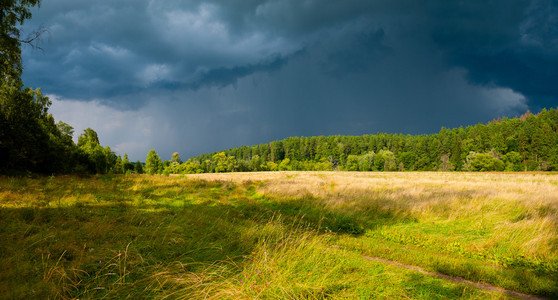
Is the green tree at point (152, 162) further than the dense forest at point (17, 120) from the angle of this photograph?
Yes

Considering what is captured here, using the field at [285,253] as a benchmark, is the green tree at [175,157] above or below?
above

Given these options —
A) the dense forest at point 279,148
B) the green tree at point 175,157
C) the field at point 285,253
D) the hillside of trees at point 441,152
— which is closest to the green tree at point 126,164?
the dense forest at point 279,148

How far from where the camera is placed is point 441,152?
10488cm

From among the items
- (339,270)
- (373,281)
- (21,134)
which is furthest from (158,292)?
(21,134)

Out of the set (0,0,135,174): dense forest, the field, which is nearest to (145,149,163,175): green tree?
(0,0,135,174): dense forest

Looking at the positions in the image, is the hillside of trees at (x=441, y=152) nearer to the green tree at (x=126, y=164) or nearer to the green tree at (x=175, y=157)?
the green tree at (x=175, y=157)

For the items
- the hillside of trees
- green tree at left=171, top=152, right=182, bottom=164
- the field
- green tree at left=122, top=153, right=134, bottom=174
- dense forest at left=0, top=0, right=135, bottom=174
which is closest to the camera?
the field

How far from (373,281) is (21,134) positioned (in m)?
27.1

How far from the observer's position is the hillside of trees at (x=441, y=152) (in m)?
80.2

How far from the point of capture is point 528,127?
8894 cm

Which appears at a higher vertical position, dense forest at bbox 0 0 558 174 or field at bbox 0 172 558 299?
dense forest at bbox 0 0 558 174

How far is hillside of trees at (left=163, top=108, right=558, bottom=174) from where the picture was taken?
80188mm

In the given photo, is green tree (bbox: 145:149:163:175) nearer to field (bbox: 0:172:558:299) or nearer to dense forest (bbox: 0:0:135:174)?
dense forest (bbox: 0:0:135:174)

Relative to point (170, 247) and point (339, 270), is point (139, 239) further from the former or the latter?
point (339, 270)
